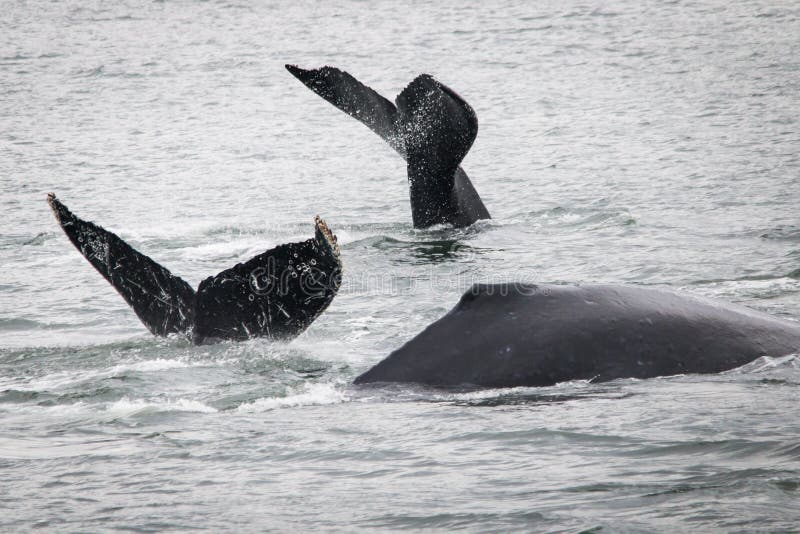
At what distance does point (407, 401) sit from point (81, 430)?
1815 mm

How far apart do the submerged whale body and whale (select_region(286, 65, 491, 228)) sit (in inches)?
214

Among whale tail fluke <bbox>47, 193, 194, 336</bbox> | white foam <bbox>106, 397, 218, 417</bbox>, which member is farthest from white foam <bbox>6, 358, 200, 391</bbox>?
white foam <bbox>106, 397, 218, 417</bbox>

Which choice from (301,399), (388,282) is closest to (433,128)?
(388,282)

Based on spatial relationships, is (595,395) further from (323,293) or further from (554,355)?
(323,293)

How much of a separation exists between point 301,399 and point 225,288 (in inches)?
32.6

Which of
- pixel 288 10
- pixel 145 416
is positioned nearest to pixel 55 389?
pixel 145 416

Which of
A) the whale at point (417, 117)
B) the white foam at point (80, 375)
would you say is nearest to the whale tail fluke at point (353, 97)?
the whale at point (417, 117)

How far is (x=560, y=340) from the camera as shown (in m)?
5.43

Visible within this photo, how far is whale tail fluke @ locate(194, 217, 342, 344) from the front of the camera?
6.51 m

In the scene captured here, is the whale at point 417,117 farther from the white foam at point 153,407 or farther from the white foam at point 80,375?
the white foam at point 153,407

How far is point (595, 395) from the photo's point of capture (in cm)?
564

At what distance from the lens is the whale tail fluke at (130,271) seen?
7031mm

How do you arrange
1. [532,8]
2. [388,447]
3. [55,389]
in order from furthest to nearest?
[532,8]
[55,389]
[388,447]

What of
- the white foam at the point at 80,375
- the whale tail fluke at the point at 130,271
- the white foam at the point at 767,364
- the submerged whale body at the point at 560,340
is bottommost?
the white foam at the point at 80,375
